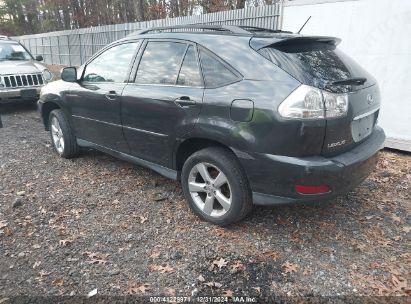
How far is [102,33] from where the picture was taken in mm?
15242

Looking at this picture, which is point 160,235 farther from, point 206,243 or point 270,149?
point 270,149

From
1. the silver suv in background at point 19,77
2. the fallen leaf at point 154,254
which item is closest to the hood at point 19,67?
the silver suv in background at point 19,77

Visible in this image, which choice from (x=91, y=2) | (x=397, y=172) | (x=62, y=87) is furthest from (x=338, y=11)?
(x=91, y=2)

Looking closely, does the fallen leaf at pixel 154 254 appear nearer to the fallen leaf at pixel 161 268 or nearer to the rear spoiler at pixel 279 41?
the fallen leaf at pixel 161 268

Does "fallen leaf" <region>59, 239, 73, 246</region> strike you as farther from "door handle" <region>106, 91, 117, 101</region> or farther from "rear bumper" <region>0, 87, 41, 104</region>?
"rear bumper" <region>0, 87, 41, 104</region>

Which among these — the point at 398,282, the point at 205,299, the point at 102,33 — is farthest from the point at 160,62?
the point at 102,33

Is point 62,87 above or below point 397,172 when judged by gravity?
above

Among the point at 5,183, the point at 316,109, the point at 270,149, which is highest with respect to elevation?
the point at 316,109

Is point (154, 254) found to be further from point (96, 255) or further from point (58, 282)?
point (58, 282)

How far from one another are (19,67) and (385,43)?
8013 millimetres

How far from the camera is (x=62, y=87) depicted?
4.91 metres

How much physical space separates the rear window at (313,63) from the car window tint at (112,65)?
1.78 metres

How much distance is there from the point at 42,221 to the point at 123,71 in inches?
73.4

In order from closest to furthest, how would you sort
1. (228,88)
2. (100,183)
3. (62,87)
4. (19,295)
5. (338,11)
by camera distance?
(19,295) → (228,88) → (100,183) → (62,87) → (338,11)
